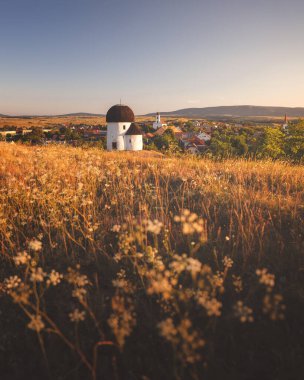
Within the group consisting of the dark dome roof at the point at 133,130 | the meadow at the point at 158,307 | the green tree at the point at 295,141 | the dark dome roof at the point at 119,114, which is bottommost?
the meadow at the point at 158,307

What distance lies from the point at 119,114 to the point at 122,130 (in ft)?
10.8

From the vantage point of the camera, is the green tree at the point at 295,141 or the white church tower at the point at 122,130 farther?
the white church tower at the point at 122,130

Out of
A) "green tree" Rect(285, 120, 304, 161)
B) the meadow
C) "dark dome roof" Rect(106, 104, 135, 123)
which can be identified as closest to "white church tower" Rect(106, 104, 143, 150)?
"dark dome roof" Rect(106, 104, 135, 123)

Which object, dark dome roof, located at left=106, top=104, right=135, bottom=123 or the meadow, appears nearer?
the meadow

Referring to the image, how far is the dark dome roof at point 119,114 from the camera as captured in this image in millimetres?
49750

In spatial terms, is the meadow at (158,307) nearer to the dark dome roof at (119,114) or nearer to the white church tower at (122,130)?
the white church tower at (122,130)

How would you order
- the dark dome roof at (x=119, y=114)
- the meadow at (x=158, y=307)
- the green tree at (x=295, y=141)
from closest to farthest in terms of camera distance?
1. the meadow at (x=158, y=307)
2. the green tree at (x=295, y=141)
3. the dark dome roof at (x=119, y=114)

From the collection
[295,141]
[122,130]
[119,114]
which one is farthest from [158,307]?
[119,114]

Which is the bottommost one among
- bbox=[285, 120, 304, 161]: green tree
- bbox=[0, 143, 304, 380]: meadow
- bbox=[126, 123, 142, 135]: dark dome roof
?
bbox=[0, 143, 304, 380]: meadow

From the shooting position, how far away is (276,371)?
6.97ft

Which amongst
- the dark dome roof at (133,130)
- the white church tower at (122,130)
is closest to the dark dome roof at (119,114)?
the white church tower at (122,130)

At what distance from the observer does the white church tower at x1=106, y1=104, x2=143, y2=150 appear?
49.8 metres

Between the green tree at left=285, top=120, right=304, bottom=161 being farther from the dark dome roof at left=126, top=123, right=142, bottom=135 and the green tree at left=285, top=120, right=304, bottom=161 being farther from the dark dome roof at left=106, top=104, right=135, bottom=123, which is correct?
the dark dome roof at left=106, top=104, right=135, bottom=123

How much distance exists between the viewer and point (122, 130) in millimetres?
50156
